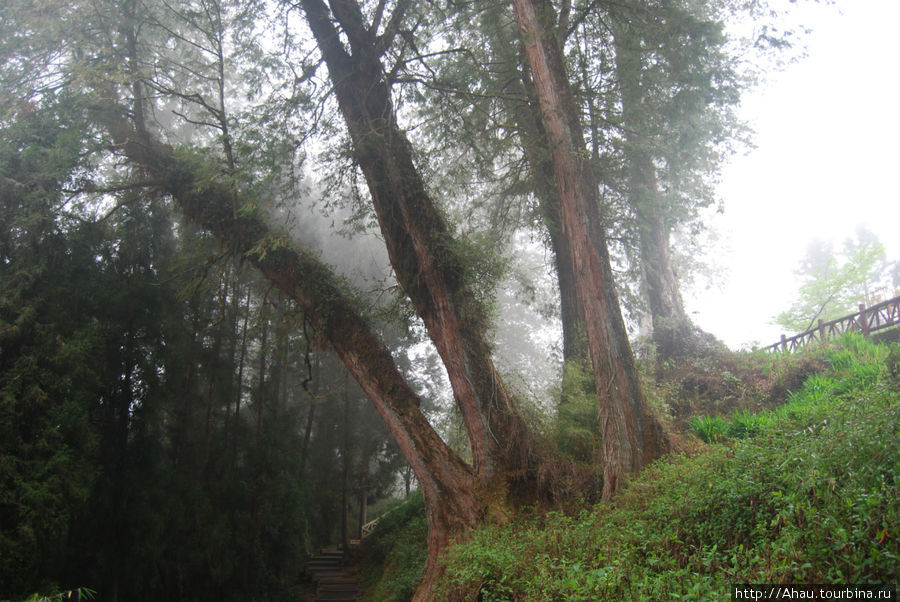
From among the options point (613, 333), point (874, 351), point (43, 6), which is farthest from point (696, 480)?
point (43, 6)

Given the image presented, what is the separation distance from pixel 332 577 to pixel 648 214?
12536 millimetres

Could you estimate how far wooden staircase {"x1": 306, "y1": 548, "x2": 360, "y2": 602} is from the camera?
13555 mm

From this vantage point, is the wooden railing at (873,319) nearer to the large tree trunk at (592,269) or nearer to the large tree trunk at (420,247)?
the large tree trunk at (592,269)

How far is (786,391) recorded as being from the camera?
896 centimetres

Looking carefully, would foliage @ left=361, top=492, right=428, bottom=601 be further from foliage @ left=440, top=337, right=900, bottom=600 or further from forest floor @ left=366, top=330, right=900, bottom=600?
foliage @ left=440, top=337, right=900, bottom=600

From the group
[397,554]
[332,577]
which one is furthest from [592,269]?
[332,577]

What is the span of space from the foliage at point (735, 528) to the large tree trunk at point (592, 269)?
17.3 inches

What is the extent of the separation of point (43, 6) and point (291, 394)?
12936 mm

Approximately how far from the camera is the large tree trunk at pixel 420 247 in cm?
755

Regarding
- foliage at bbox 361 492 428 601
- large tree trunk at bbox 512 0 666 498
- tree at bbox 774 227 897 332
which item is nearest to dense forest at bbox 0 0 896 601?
large tree trunk at bbox 512 0 666 498

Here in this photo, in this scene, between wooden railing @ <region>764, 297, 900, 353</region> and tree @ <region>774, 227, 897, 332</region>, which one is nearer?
wooden railing @ <region>764, 297, 900, 353</region>

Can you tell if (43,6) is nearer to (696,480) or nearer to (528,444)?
(528,444)

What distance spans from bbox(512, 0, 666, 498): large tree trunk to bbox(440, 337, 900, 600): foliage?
1.44 ft

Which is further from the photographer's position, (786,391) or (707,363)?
(707,363)
